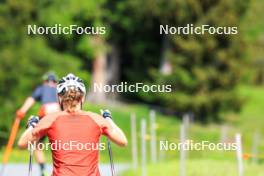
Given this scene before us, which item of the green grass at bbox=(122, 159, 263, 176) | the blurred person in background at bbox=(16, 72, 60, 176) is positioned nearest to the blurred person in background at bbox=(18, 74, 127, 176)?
the blurred person in background at bbox=(16, 72, 60, 176)

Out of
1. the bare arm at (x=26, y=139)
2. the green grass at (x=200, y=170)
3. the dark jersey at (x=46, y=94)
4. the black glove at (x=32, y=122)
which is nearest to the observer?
the bare arm at (x=26, y=139)

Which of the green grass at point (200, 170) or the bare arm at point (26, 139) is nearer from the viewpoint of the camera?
the bare arm at point (26, 139)

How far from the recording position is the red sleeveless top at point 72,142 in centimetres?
764

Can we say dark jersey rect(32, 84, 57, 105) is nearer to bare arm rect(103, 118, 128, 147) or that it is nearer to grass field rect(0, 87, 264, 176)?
grass field rect(0, 87, 264, 176)

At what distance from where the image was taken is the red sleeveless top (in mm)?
7641

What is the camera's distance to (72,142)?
25.2 feet

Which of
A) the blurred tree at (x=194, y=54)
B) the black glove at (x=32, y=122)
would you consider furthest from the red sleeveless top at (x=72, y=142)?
the blurred tree at (x=194, y=54)

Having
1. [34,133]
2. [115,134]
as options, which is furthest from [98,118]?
[34,133]

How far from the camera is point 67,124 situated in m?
7.79

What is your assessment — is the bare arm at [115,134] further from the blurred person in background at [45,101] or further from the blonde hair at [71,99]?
the blurred person in background at [45,101]

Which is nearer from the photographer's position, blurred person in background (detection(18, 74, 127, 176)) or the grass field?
blurred person in background (detection(18, 74, 127, 176))

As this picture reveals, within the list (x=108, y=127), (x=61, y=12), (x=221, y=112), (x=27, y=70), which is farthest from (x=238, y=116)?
(x=108, y=127)

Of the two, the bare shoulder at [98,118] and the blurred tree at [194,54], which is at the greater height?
the blurred tree at [194,54]

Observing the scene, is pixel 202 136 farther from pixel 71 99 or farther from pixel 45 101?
pixel 71 99
